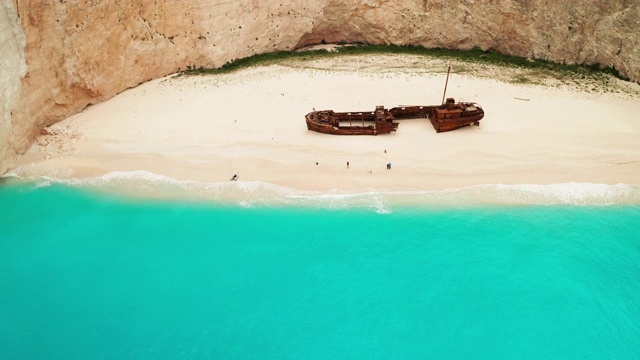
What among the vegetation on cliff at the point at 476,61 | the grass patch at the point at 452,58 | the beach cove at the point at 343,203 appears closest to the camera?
the beach cove at the point at 343,203

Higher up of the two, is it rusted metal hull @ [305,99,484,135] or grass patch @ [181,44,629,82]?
grass patch @ [181,44,629,82]

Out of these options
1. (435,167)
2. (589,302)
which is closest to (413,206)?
(435,167)

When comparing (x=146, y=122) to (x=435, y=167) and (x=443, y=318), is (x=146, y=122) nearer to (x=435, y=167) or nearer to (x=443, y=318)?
(x=435, y=167)

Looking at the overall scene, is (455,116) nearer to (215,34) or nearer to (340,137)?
(340,137)

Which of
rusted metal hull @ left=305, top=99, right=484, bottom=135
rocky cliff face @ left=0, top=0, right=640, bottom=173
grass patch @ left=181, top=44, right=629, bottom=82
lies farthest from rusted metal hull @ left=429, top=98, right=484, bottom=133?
rocky cliff face @ left=0, top=0, right=640, bottom=173

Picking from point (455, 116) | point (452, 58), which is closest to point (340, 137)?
point (455, 116)

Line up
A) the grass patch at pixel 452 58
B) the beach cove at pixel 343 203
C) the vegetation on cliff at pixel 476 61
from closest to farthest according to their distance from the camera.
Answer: the beach cove at pixel 343 203
the vegetation on cliff at pixel 476 61
the grass patch at pixel 452 58

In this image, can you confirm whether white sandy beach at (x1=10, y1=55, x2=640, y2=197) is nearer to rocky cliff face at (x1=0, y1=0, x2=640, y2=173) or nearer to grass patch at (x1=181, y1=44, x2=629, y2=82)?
rocky cliff face at (x1=0, y1=0, x2=640, y2=173)

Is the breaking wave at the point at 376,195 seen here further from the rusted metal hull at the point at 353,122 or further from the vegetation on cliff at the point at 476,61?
the vegetation on cliff at the point at 476,61

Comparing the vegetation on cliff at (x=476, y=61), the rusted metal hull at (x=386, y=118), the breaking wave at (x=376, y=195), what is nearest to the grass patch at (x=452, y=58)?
the vegetation on cliff at (x=476, y=61)
